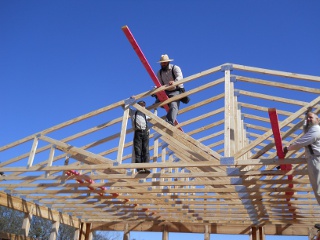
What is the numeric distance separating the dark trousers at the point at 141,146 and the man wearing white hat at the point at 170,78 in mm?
631

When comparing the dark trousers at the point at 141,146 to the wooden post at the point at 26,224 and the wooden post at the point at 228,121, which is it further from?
the wooden post at the point at 26,224

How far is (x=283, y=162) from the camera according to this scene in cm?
565

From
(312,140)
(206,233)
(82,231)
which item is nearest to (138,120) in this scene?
(312,140)

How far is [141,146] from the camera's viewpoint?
6.86 m

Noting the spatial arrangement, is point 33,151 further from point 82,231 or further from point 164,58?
point 82,231

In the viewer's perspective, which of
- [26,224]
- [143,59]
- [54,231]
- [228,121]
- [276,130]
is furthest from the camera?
[54,231]

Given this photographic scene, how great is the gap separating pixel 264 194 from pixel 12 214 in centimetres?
1974

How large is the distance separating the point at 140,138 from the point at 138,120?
0.36 m

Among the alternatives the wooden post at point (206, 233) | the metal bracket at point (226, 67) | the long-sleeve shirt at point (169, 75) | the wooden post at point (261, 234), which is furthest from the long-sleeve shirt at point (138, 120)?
the wooden post at point (261, 234)

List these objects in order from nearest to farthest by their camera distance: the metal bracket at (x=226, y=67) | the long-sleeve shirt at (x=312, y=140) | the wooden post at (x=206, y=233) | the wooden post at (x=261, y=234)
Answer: the long-sleeve shirt at (x=312, y=140), the metal bracket at (x=226, y=67), the wooden post at (x=261, y=234), the wooden post at (x=206, y=233)

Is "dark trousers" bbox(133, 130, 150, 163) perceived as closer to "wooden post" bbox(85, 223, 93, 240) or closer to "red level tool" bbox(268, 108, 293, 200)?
"red level tool" bbox(268, 108, 293, 200)

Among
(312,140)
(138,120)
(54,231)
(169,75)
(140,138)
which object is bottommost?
(54,231)

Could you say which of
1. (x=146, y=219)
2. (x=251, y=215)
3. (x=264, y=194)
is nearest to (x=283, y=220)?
(x=251, y=215)

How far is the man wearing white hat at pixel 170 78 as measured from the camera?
280 inches
